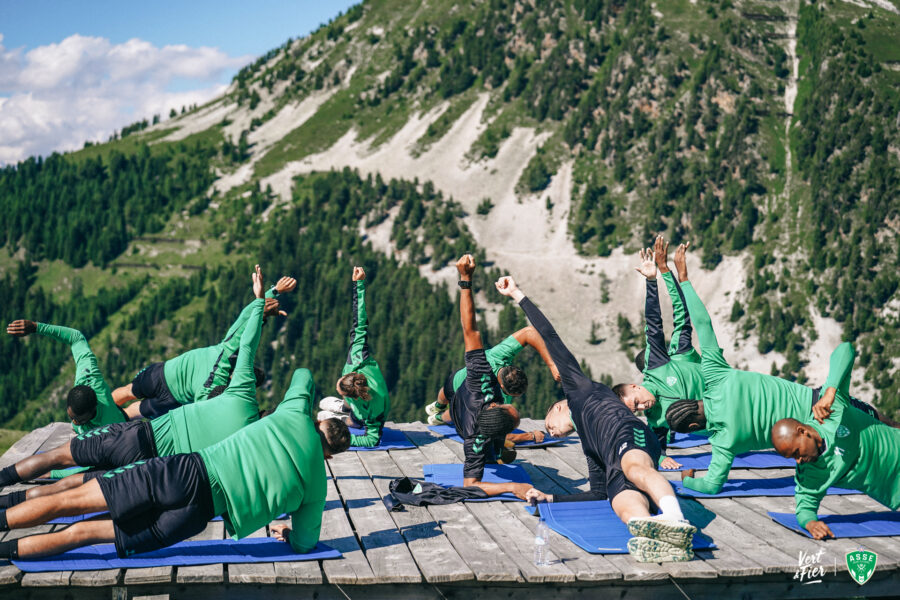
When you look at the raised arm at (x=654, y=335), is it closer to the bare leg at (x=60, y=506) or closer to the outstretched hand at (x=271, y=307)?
the outstretched hand at (x=271, y=307)

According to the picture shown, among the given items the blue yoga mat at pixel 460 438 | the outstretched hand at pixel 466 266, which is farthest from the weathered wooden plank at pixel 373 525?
the outstretched hand at pixel 466 266

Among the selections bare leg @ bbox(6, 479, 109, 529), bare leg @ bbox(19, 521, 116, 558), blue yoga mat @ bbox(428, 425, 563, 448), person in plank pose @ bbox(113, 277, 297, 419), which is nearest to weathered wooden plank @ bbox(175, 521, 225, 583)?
bare leg @ bbox(19, 521, 116, 558)

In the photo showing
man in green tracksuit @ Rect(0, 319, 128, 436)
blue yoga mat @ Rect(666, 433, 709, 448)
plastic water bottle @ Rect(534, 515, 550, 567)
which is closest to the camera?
plastic water bottle @ Rect(534, 515, 550, 567)

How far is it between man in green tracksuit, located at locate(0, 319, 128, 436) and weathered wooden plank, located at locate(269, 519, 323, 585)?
4008 mm

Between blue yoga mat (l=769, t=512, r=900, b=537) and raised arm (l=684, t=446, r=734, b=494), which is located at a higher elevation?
raised arm (l=684, t=446, r=734, b=494)

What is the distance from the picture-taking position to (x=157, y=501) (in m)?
8.09

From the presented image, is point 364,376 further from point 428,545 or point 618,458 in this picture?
point 618,458

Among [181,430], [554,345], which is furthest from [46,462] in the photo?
[554,345]

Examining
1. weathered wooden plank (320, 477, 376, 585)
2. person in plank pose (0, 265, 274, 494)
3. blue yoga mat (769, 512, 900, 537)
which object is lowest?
blue yoga mat (769, 512, 900, 537)

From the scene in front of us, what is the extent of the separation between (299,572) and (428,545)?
→ 1.60 m

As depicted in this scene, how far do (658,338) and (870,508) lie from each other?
3.81m

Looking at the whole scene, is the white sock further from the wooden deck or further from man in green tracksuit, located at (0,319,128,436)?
man in green tracksuit, located at (0,319,128,436)

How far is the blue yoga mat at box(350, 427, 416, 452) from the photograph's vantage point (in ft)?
46.4

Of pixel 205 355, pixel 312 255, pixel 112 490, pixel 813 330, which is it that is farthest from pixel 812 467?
pixel 312 255
